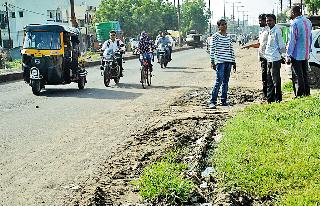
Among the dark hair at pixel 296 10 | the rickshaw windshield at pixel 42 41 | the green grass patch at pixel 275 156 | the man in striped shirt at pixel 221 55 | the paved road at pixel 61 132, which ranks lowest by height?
the paved road at pixel 61 132

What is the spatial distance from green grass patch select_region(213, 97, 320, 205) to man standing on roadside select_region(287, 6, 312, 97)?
197 cm

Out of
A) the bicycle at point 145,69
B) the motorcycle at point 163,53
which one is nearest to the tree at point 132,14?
the motorcycle at point 163,53

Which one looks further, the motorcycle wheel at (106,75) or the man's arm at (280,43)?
the motorcycle wheel at (106,75)

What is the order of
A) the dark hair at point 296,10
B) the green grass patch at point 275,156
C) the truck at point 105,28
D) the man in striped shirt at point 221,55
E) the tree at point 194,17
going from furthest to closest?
the tree at point 194,17
the truck at point 105,28
the man in striped shirt at point 221,55
the dark hair at point 296,10
the green grass patch at point 275,156

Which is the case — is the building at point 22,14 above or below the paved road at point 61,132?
above

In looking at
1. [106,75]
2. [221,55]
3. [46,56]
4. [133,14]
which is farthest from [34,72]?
[133,14]

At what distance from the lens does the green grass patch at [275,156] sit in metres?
4.85

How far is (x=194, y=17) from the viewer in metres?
120

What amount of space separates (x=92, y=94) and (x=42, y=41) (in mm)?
2499

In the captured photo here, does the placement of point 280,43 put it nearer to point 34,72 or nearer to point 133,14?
point 34,72

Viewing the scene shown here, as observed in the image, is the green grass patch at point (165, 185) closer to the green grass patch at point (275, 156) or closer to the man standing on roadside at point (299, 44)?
the green grass patch at point (275, 156)

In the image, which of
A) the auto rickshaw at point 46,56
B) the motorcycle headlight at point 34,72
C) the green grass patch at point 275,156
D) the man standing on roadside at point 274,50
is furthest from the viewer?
the auto rickshaw at point 46,56

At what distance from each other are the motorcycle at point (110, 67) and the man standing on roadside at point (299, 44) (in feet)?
25.8

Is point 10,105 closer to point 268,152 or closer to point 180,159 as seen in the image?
point 180,159
